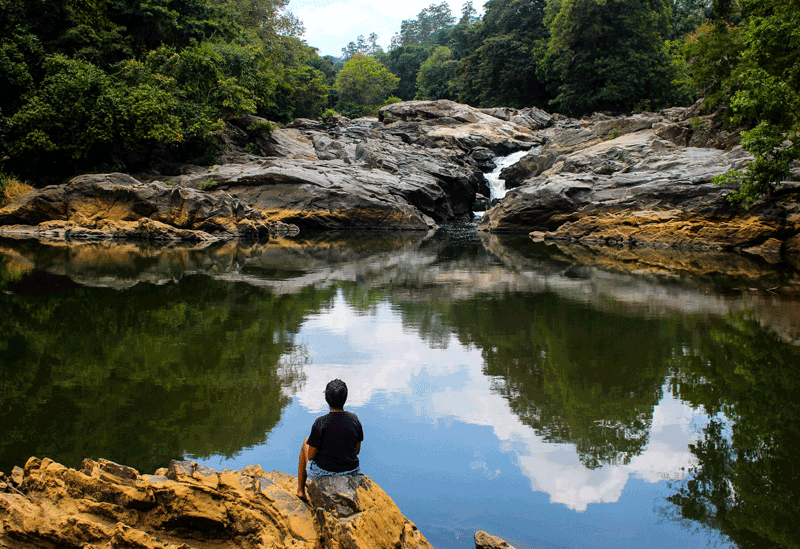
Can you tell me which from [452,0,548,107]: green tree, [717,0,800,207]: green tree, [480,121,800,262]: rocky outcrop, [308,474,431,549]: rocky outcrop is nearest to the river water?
[308,474,431,549]: rocky outcrop

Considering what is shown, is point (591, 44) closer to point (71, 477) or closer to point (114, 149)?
point (114, 149)

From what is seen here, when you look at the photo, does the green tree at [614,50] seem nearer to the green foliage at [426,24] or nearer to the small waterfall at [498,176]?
the small waterfall at [498,176]

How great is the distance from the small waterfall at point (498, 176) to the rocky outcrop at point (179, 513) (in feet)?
105

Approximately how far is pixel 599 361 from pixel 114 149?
27.3 meters

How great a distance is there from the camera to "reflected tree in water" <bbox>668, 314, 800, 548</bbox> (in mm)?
3557

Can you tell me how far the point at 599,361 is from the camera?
6625mm

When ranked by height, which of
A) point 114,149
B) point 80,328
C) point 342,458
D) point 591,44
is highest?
point 591,44

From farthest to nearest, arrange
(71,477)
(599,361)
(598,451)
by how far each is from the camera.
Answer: (599,361) → (598,451) → (71,477)

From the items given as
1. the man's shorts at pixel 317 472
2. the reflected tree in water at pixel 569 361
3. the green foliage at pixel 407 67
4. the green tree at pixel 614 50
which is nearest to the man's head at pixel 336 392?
the man's shorts at pixel 317 472

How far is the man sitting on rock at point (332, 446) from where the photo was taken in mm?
3299

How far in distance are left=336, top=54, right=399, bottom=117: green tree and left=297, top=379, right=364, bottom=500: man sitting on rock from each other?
184 ft

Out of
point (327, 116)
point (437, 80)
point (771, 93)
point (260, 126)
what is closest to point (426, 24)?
point (437, 80)

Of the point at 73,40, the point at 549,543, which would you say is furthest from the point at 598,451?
the point at 73,40

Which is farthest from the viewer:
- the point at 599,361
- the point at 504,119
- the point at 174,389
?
the point at 504,119
